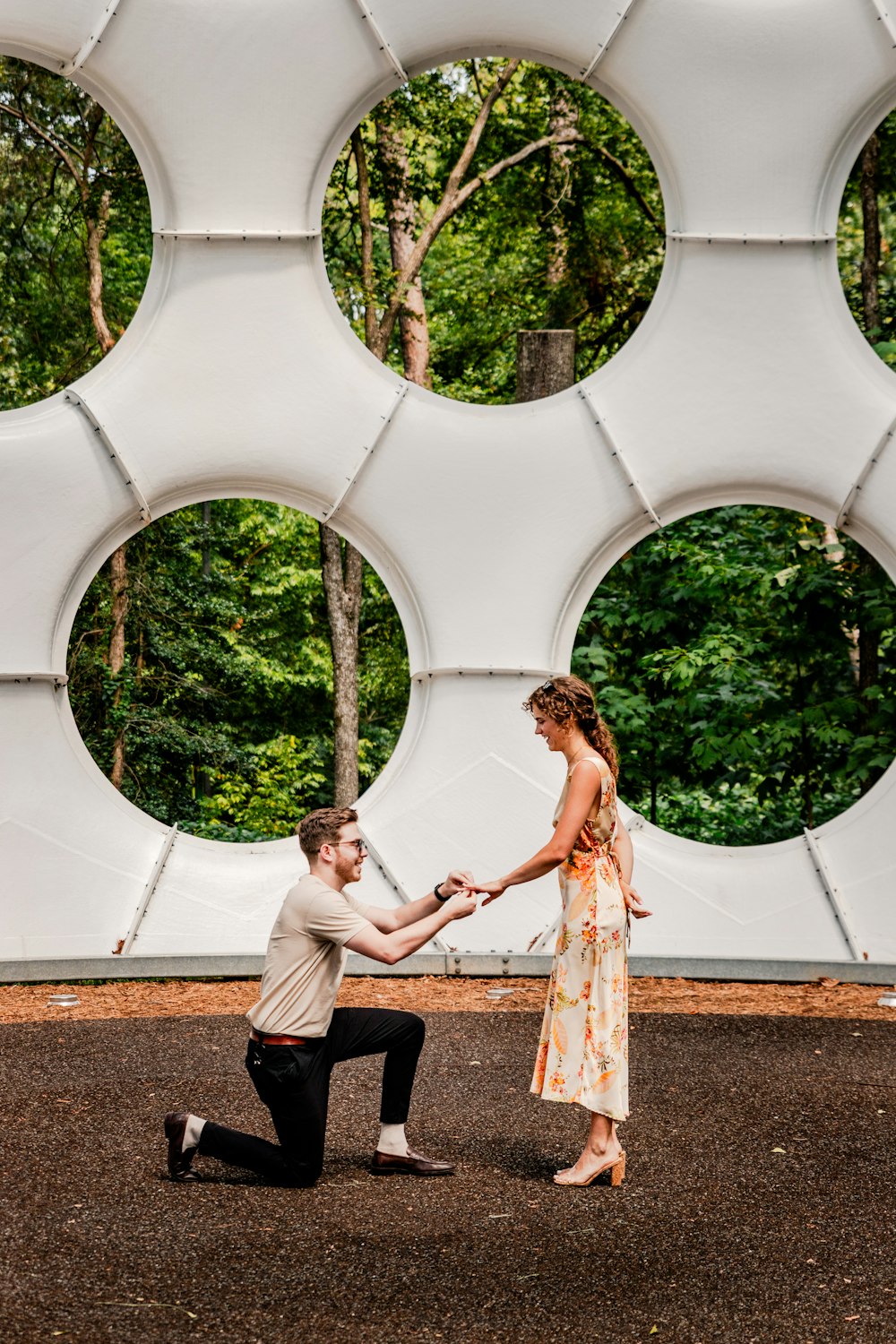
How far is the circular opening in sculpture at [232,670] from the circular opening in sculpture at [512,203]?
2852 mm

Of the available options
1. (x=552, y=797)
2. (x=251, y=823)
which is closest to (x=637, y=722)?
(x=552, y=797)

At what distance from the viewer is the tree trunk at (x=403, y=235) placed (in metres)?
14.4

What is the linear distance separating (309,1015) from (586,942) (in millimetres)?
936

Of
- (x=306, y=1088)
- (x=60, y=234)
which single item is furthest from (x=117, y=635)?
(x=306, y=1088)

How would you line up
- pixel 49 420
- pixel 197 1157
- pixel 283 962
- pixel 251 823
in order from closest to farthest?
1. pixel 283 962
2. pixel 197 1157
3. pixel 49 420
4. pixel 251 823

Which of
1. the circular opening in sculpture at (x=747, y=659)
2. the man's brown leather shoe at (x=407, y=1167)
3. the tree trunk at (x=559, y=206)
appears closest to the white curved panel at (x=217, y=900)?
the circular opening in sculpture at (x=747, y=659)

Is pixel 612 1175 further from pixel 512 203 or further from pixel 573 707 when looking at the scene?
pixel 512 203

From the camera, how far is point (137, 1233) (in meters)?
4.45

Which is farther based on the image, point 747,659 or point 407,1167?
point 747,659

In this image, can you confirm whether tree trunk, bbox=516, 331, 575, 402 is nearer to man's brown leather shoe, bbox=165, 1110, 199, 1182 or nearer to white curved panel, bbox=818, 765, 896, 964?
white curved panel, bbox=818, 765, 896, 964

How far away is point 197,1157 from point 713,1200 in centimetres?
179

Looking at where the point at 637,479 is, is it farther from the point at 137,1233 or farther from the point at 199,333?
the point at 137,1233

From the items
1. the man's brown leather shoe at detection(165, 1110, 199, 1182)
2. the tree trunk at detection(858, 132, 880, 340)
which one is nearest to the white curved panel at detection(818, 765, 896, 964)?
the tree trunk at detection(858, 132, 880, 340)

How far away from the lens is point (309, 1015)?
4.79 m
